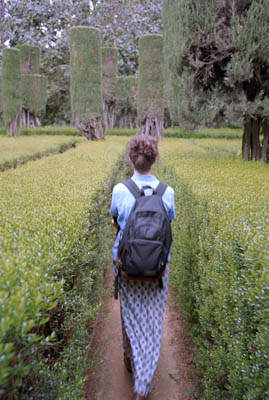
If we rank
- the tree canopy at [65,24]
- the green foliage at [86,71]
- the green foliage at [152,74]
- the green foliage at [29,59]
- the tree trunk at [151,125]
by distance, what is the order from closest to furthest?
the green foliage at [86,71], the green foliage at [152,74], the tree trunk at [151,125], the green foliage at [29,59], the tree canopy at [65,24]

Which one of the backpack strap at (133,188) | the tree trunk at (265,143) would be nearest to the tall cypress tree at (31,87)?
the tree trunk at (265,143)

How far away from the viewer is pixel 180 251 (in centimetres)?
393

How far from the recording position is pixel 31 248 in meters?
1.81

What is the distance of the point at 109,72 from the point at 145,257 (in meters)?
22.3

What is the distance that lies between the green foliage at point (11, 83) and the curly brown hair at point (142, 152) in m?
16.6

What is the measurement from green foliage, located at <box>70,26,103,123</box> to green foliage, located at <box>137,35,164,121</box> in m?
2.34

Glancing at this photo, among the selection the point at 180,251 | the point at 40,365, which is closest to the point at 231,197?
the point at 180,251

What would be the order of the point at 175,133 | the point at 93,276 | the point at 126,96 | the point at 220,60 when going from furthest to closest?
the point at 126,96
the point at 175,133
the point at 220,60
the point at 93,276

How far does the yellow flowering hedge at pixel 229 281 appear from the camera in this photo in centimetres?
160

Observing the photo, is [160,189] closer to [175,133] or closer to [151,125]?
[151,125]

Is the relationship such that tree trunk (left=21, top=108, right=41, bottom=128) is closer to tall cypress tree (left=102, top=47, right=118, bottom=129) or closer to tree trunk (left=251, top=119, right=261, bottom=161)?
tall cypress tree (left=102, top=47, right=118, bottom=129)

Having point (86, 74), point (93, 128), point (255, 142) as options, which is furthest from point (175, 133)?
point (255, 142)

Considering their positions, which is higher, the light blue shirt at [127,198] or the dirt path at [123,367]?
the light blue shirt at [127,198]

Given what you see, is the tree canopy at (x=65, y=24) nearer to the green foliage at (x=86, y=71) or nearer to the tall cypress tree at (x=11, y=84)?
the tall cypress tree at (x=11, y=84)
